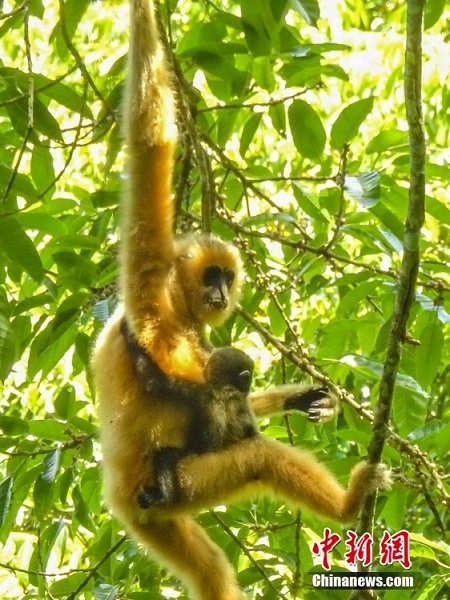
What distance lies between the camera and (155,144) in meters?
3.67

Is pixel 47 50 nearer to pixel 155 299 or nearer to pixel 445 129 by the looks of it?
pixel 445 129

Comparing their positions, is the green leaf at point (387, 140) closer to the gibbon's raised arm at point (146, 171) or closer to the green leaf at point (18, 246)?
the gibbon's raised arm at point (146, 171)

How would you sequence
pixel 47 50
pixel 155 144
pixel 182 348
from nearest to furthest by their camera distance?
pixel 155 144, pixel 182 348, pixel 47 50

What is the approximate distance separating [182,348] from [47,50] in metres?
6.10

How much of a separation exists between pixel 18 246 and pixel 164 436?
1.28 m

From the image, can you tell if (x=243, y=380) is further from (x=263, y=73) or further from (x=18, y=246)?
(x=263, y=73)

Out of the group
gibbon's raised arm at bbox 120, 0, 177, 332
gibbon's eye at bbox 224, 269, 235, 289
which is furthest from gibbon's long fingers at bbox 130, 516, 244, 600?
gibbon's eye at bbox 224, 269, 235, 289

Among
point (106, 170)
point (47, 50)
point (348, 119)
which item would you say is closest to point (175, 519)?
point (106, 170)

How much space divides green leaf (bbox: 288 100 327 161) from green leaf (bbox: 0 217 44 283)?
1.58 metres

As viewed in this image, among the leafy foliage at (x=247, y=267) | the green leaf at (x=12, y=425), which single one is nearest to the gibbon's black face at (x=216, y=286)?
the leafy foliage at (x=247, y=267)

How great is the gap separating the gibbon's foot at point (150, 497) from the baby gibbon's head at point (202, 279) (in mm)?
973

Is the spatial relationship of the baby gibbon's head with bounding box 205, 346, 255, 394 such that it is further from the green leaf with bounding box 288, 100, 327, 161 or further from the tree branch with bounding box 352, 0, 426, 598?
the green leaf with bounding box 288, 100, 327, 161

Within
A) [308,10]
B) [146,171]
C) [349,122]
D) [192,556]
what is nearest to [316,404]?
[192,556]

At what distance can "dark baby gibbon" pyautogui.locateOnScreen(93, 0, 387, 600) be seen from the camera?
3773mm
